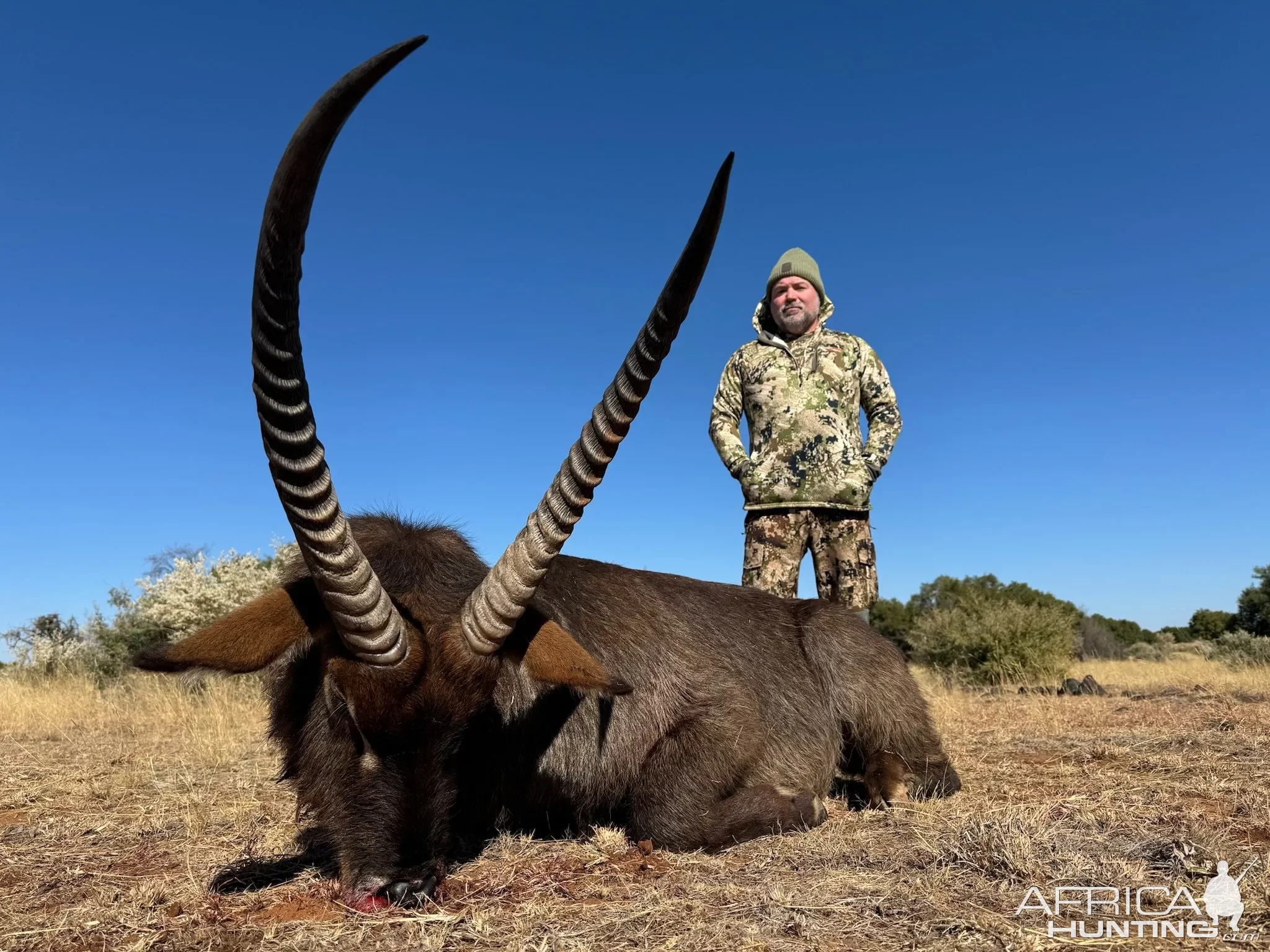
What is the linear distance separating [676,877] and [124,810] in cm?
357

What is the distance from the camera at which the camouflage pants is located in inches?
270

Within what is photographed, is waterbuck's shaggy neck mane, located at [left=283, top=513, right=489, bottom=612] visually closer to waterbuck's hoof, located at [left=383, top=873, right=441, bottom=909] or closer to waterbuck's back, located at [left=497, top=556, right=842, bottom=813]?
waterbuck's back, located at [left=497, top=556, right=842, bottom=813]

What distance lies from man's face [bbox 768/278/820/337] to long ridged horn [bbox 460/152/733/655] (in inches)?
176

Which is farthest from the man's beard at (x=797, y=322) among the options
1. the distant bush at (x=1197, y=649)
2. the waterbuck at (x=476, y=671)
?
the distant bush at (x=1197, y=649)

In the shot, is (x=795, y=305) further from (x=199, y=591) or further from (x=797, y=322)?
(x=199, y=591)

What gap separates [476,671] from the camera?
3.30 m

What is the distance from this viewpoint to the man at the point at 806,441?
6.86 metres

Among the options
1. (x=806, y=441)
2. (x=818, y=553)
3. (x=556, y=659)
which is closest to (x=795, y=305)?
(x=806, y=441)

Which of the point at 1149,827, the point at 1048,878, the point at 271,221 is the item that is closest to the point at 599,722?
the point at 1048,878

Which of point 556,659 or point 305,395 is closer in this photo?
point 305,395

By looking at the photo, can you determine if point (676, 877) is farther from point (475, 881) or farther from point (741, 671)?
point (741, 671)

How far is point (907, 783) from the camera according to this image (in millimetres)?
5402

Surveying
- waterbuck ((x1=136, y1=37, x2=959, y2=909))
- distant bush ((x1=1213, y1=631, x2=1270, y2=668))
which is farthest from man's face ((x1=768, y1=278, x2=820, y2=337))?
distant bush ((x1=1213, y1=631, x2=1270, y2=668))

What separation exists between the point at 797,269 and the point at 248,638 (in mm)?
5552
